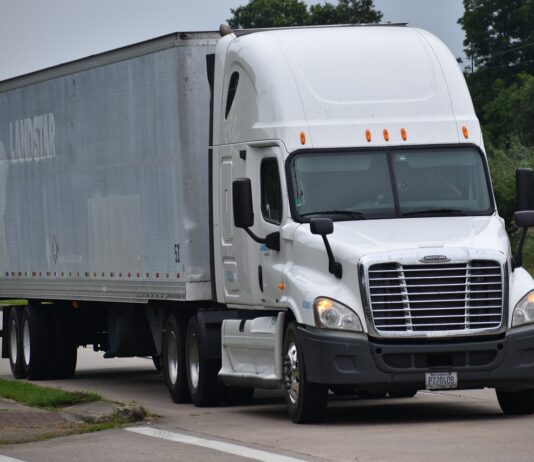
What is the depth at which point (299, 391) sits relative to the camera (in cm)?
1617

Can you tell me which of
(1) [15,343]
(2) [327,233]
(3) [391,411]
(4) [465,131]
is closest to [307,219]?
(2) [327,233]

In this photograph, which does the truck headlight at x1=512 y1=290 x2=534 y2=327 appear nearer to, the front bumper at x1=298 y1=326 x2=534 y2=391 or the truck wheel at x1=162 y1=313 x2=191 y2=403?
the front bumper at x1=298 y1=326 x2=534 y2=391

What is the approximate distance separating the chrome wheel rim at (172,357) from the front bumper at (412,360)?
3658 mm

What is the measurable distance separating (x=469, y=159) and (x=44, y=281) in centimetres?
856

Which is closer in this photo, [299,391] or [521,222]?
[299,391]

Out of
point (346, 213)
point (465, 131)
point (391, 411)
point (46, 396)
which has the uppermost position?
point (465, 131)

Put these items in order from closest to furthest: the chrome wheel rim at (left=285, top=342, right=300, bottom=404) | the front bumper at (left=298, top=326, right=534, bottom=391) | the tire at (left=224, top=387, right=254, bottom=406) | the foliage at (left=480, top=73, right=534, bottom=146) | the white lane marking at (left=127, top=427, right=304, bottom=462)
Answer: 1. the white lane marking at (left=127, top=427, right=304, bottom=462)
2. the front bumper at (left=298, top=326, right=534, bottom=391)
3. the chrome wheel rim at (left=285, top=342, right=300, bottom=404)
4. the tire at (left=224, top=387, right=254, bottom=406)
5. the foliage at (left=480, top=73, right=534, bottom=146)

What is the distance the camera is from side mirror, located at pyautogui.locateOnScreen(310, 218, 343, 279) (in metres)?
16.0

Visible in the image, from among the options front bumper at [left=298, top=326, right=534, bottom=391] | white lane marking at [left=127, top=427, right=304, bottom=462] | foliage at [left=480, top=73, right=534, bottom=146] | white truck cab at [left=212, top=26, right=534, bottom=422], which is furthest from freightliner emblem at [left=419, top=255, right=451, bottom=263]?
foliage at [left=480, top=73, right=534, bottom=146]

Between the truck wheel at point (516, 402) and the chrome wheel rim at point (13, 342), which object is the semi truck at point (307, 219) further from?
the chrome wheel rim at point (13, 342)

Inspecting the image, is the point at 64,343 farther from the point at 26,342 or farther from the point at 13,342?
the point at 13,342

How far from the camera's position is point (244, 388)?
19.0 m

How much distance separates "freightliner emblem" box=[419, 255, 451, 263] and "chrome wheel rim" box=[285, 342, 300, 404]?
4.85 ft

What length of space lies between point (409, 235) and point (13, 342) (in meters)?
10.5
